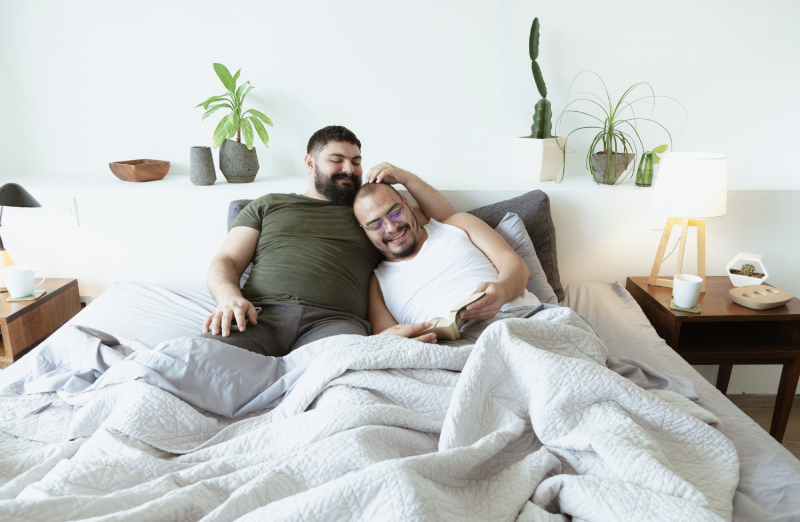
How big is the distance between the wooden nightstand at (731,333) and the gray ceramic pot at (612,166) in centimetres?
44

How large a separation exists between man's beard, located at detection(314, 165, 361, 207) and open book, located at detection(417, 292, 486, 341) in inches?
27.3

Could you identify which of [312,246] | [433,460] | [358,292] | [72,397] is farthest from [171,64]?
[433,460]

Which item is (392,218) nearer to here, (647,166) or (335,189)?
(335,189)

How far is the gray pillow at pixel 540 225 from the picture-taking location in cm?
197

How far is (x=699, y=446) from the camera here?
1.05 metres

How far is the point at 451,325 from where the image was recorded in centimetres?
145

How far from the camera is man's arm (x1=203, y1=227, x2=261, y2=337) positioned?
1574mm

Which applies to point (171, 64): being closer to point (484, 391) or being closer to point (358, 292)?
→ point (358, 292)

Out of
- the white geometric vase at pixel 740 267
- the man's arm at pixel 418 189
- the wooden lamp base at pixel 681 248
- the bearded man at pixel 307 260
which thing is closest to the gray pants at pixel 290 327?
the bearded man at pixel 307 260

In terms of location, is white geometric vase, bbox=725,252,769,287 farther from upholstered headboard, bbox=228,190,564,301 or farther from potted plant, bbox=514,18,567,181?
potted plant, bbox=514,18,567,181

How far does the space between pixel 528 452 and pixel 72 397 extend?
1.01 meters

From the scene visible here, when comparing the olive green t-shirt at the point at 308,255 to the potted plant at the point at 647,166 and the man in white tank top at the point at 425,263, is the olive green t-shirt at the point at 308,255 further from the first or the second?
the potted plant at the point at 647,166

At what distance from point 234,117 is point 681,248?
1.74 meters

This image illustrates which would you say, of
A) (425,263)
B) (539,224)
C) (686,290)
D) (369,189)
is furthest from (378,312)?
(686,290)
